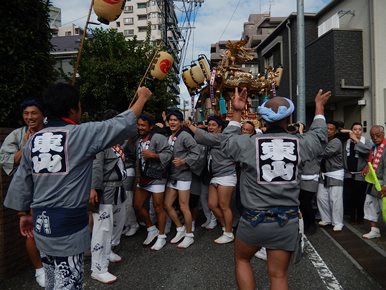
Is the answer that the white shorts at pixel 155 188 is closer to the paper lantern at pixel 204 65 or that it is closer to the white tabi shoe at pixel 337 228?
the white tabi shoe at pixel 337 228

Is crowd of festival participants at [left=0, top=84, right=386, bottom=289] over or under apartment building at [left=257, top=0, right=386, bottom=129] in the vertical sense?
under

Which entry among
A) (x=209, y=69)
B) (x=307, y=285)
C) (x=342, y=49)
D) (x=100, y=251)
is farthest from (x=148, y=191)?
(x=342, y=49)

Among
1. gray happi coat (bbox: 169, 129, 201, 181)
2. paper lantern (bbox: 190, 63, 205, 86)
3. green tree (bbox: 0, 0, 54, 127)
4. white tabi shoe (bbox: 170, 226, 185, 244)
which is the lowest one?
white tabi shoe (bbox: 170, 226, 185, 244)

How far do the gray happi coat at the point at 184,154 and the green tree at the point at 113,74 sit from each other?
320 inches

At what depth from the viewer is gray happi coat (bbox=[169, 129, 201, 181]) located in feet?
17.4

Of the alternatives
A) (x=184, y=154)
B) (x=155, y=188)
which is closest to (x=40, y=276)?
(x=155, y=188)

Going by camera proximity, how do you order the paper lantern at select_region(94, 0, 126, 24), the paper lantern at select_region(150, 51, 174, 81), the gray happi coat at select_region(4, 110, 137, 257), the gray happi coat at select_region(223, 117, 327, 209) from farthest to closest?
the paper lantern at select_region(150, 51, 174, 81) → the paper lantern at select_region(94, 0, 126, 24) → the gray happi coat at select_region(223, 117, 327, 209) → the gray happi coat at select_region(4, 110, 137, 257)

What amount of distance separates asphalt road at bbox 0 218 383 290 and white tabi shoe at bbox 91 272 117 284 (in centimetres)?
5

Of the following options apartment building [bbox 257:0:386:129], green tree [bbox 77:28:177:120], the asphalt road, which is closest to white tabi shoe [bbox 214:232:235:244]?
the asphalt road

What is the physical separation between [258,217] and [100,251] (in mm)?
2048

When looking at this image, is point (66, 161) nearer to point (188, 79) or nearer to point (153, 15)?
point (188, 79)

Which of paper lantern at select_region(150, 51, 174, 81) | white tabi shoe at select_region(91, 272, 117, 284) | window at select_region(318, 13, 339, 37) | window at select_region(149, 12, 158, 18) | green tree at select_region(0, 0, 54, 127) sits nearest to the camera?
white tabi shoe at select_region(91, 272, 117, 284)

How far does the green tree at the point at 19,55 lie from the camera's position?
4102mm

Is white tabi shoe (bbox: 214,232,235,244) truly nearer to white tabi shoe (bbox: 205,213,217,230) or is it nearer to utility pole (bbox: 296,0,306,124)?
white tabi shoe (bbox: 205,213,217,230)
